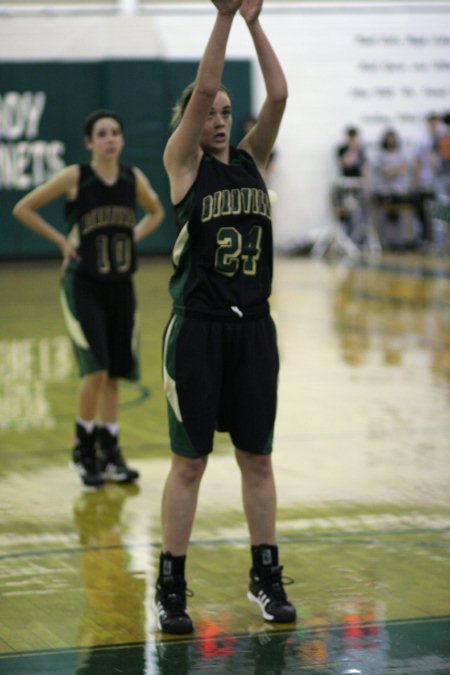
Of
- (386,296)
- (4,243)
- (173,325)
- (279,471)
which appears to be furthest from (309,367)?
(4,243)

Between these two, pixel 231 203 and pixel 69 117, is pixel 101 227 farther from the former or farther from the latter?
pixel 69 117

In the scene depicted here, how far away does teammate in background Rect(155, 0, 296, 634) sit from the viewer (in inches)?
172

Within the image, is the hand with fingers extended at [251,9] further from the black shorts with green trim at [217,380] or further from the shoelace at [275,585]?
the shoelace at [275,585]

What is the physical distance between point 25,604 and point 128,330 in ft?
7.49

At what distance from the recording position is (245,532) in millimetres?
5602

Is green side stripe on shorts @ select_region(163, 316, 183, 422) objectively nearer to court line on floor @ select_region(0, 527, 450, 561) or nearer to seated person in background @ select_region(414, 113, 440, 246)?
court line on floor @ select_region(0, 527, 450, 561)

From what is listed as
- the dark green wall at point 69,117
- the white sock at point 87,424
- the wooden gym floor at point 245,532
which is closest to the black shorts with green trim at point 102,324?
the white sock at point 87,424

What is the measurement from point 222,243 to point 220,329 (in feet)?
0.97

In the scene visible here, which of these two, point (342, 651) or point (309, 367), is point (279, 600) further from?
point (309, 367)

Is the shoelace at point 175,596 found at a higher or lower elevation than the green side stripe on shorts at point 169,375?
lower

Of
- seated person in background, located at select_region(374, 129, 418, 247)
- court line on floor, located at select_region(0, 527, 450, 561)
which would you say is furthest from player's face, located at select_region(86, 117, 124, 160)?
seated person in background, located at select_region(374, 129, 418, 247)

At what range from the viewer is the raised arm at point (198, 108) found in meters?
4.17

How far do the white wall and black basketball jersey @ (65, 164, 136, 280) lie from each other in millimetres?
13533

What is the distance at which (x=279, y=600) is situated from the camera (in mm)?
4480
